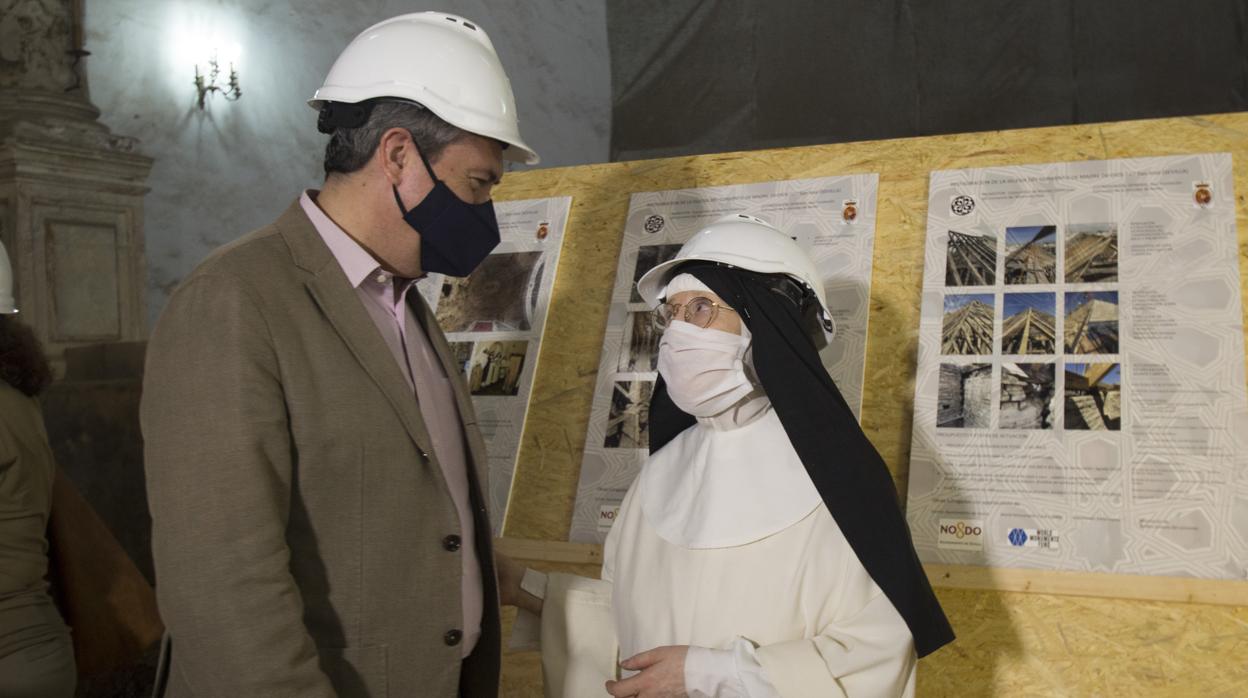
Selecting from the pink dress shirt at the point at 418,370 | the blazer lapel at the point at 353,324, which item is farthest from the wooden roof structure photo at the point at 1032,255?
the blazer lapel at the point at 353,324

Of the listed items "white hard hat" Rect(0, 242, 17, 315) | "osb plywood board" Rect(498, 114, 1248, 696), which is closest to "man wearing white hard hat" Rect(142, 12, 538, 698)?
"osb plywood board" Rect(498, 114, 1248, 696)

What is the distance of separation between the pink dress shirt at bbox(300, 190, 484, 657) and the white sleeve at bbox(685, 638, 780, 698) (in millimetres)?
517

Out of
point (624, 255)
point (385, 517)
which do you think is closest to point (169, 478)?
point (385, 517)

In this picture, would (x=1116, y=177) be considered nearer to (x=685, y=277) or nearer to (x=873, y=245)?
(x=873, y=245)

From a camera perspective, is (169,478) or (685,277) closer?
(169,478)

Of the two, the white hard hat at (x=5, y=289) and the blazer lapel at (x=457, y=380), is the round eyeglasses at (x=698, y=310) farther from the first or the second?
the white hard hat at (x=5, y=289)

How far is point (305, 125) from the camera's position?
991cm

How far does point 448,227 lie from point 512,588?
3.34 feet

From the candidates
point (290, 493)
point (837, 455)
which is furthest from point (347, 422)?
point (837, 455)

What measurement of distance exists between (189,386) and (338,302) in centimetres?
37

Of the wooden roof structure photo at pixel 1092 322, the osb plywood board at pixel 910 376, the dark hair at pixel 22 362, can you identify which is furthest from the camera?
the dark hair at pixel 22 362

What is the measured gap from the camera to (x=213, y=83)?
911 cm

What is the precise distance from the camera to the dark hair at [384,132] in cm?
234

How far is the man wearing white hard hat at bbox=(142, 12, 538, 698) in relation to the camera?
189cm
